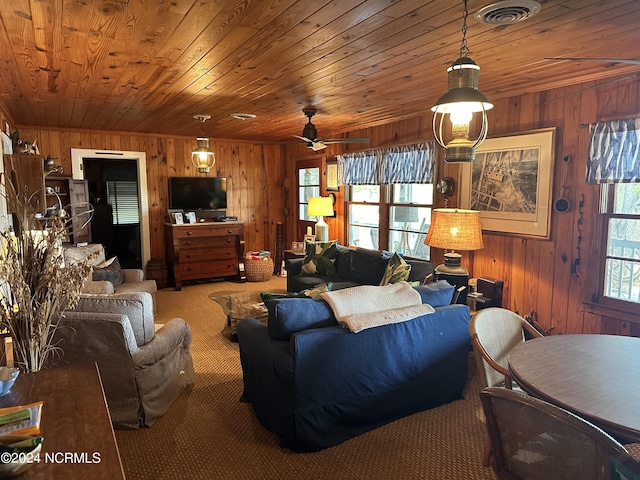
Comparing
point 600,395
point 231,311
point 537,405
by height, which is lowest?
point 231,311

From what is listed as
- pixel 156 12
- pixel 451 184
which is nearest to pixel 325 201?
pixel 451 184

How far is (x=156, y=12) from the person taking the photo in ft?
6.52

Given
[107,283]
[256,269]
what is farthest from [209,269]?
[107,283]

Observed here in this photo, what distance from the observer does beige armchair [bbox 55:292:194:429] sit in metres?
2.34

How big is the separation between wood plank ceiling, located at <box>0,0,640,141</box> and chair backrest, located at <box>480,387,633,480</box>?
1.71 metres

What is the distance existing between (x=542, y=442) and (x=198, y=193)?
20.1 ft

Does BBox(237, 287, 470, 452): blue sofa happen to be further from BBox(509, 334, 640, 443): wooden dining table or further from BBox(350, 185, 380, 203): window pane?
BBox(350, 185, 380, 203): window pane

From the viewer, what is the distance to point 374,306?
2.53m

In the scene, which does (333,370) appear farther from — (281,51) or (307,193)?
(307,193)

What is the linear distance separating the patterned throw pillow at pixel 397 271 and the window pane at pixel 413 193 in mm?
1197

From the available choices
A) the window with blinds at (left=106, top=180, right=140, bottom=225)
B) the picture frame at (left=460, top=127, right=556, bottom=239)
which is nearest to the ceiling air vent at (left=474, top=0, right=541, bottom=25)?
the picture frame at (left=460, top=127, right=556, bottom=239)

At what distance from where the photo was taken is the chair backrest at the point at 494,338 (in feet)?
6.93

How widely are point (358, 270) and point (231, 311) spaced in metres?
1.52

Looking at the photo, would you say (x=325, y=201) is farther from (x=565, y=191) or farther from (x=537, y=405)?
(x=537, y=405)
